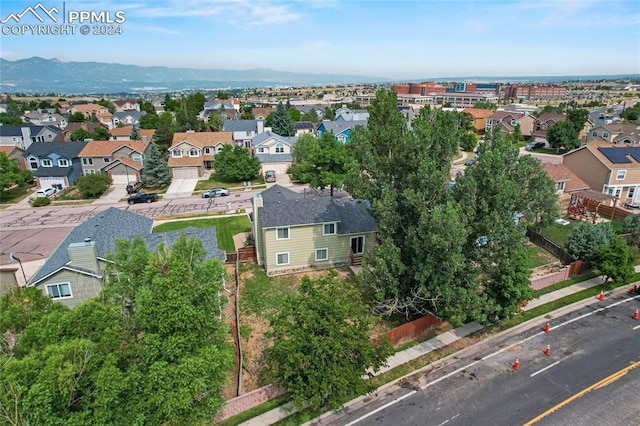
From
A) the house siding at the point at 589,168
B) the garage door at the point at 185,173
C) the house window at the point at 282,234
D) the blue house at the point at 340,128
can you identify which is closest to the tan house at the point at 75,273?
the house window at the point at 282,234

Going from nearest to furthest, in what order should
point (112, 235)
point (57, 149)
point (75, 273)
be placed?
point (75, 273), point (112, 235), point (57, 149)

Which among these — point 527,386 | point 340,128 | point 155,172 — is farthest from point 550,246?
point 340,128

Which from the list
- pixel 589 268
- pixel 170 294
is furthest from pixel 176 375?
pixel 589 268

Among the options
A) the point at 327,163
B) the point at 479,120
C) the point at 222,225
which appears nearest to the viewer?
the point at 222,225

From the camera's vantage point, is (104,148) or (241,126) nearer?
(104,148)

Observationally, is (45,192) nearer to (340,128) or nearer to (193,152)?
(193,152)

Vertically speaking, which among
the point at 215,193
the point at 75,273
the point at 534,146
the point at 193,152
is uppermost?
the point at 193,152

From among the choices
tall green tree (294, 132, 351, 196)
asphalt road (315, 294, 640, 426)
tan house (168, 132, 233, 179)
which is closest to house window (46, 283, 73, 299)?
asphalt road (315, 294, 640, 426)
